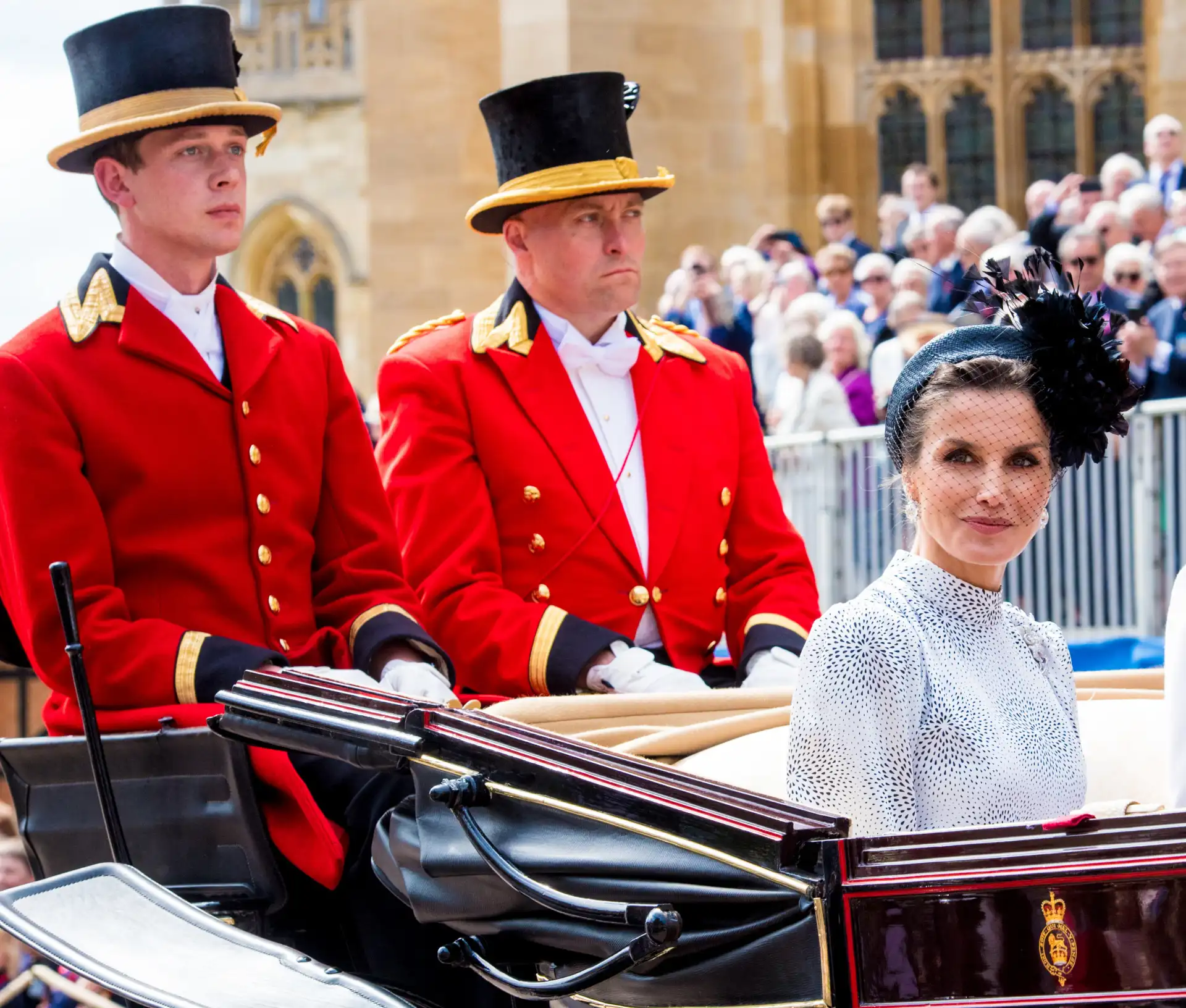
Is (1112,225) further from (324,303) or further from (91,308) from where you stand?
(324,303)

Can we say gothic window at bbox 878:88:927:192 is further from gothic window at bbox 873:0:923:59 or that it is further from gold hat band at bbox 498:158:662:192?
gold hat band at bbox 498:158:662:192

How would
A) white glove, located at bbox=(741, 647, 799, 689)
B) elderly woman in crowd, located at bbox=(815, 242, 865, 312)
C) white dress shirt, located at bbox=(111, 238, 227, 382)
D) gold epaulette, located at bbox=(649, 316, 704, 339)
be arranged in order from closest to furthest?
white dress shirt, located at bbox=(111, 238, 227, 382)
white glove, located at bbox=(741, 647, 799, 689)
gold epaulette, located at bbox=(649, 316, 704, 339)
elderly woman in crowd, located at bbox=(815, 242, 865, 312)

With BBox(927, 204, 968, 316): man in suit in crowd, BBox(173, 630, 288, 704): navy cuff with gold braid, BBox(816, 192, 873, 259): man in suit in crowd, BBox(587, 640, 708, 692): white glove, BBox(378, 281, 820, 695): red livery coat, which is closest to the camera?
BBox(173, 630, 288, 704): navy cuff with gold braid

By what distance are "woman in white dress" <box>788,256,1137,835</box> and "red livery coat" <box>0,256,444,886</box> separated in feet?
3.70

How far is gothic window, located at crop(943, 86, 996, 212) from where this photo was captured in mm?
16969

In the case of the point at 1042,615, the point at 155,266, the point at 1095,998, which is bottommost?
the point at 1042,615

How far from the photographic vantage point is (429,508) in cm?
446

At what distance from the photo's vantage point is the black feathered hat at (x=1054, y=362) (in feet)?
10.1

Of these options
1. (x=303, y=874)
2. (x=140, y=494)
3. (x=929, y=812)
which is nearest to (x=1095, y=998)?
(x=929, y=812)

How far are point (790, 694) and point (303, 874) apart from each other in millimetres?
943

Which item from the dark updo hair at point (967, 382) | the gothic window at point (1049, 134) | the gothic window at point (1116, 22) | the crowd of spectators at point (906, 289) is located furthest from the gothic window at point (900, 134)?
the dark updo hair at point (967, 382)

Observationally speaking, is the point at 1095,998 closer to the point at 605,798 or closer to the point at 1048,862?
the point at 1048,862

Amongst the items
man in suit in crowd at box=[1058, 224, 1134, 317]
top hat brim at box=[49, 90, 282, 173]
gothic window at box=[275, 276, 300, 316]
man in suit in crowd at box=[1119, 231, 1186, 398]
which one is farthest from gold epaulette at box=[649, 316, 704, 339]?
gothic window at box=[275, 276, 300, 316]

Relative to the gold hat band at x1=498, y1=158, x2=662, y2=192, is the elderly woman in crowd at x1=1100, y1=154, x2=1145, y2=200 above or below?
below
